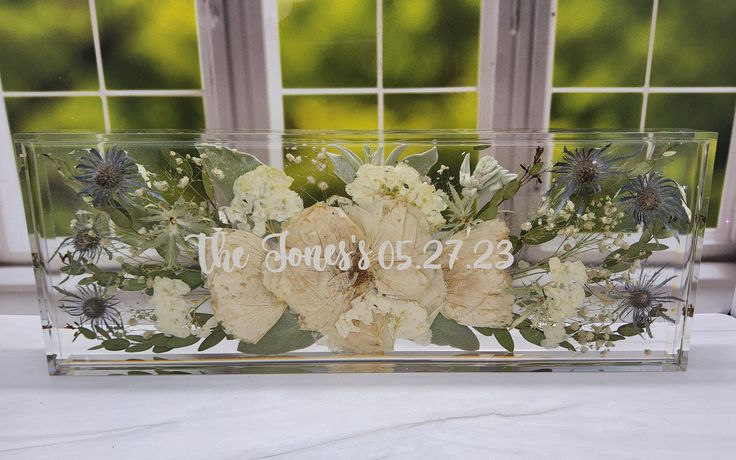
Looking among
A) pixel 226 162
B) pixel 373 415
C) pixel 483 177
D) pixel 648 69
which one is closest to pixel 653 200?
pixel 483 177

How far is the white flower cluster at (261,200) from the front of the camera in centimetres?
63

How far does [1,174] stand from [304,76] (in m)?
0.60

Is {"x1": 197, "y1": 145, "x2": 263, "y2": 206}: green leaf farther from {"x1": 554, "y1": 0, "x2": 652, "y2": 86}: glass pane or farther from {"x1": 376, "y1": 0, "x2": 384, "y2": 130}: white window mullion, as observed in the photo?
{"x1": 554, "y1": 0, "x2": 652, "y2": 86}: glass pane

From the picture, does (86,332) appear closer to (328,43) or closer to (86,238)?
(86,238)

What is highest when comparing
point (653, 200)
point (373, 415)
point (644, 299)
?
point (653, 200)

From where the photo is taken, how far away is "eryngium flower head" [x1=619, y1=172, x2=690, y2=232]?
0.66 metres

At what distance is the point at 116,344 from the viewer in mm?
698

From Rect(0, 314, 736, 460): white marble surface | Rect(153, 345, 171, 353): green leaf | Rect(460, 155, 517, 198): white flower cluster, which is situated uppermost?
Rect(460, 155, 517, 198): white flower cluster

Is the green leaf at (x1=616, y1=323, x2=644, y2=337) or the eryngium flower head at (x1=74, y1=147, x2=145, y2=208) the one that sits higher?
the eryngium flower head at (x1=74, y1=147, x2=145, y2=208)

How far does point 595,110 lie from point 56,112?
3.07ft

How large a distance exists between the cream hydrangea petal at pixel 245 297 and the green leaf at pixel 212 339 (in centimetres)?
1

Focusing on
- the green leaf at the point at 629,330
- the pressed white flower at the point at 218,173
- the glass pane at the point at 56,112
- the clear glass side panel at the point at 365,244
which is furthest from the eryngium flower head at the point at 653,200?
the glass pane at the point at 56,112

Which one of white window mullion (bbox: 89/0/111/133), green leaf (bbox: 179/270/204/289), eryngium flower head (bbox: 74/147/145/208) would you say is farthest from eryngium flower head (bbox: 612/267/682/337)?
white window mullion (bbox: 89/0/111/133)

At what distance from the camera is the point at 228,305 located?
0.66 metres
